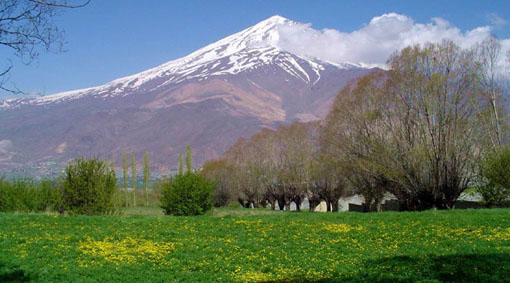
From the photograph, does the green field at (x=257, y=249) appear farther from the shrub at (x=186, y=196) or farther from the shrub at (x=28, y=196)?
the shrub at (x=28, y=196)

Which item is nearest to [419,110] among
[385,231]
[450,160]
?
[450,160]

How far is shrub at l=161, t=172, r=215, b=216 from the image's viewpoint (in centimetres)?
2684

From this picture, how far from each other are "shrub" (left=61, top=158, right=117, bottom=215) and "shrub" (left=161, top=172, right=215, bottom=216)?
385 centimetres

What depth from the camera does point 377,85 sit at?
101 ft

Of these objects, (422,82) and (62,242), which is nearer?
(62,242)

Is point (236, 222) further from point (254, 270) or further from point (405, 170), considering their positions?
point (405, 170)

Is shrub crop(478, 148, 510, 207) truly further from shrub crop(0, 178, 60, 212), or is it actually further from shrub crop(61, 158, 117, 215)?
shrub crop(0, 178, 60, 212)

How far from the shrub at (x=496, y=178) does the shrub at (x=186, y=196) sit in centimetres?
1674

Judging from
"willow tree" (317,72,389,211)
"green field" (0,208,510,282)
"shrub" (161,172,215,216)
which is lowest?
"green field" (0,208,510,282)

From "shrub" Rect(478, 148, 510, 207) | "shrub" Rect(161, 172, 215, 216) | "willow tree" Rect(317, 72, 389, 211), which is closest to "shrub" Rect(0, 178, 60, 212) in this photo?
"shrub" Rect(161, 172, 215, 216)

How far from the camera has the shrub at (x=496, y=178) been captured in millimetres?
24891

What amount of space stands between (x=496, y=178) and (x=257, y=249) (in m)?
18.0

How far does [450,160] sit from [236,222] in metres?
14.2

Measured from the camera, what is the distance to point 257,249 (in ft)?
45.5
